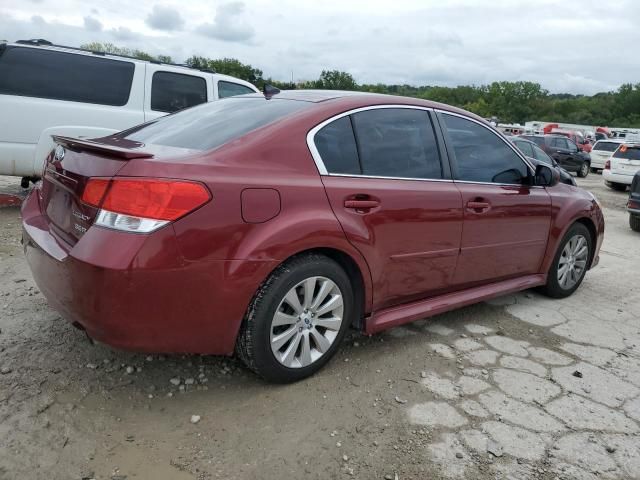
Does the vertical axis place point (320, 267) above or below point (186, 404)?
above

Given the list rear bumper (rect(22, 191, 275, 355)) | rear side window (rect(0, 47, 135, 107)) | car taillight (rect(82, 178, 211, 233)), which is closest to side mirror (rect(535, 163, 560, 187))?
rear bumper (rect(22, 191, 275, 355))

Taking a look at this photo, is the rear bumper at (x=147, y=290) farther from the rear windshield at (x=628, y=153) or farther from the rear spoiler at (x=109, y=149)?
the rear windshield at (x=628, y=153)

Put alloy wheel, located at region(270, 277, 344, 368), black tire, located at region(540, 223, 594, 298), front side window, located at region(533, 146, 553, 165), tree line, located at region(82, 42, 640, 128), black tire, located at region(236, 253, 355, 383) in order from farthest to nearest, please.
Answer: tree line, located at region(82, 42, 640, 128) < front side window, located at region(533, 146, 553, 165) < black tire, located at region(540, 223, 594, 298) < alloy wheel, located at region(270, 277, 344, 368) < black tire, located at region(236, 253, 355, 383)

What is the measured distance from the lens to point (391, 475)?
229 centimetres

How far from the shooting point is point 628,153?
15.0m

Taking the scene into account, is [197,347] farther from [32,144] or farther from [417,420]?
[32,144]

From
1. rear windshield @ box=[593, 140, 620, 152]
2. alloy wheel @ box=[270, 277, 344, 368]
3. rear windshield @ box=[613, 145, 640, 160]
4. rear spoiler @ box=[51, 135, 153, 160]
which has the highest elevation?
rear windshield @ box=[593, 140, 620, 152]

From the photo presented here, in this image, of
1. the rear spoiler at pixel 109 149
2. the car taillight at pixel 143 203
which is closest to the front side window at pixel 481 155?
the car taillight at pixel 143 203

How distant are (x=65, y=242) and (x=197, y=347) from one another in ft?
2.61

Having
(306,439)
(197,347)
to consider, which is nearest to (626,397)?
(306,439)

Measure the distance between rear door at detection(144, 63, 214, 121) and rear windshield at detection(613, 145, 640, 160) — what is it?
12628 millimetres

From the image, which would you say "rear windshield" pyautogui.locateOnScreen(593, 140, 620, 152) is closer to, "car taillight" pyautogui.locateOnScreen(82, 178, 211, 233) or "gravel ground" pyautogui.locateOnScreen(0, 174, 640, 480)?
"gravel ground" pyautogui.locateOnScreen(0, 174, 640, 480)

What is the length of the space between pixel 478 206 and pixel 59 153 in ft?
8.48

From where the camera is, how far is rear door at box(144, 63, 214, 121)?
22.4 ft
